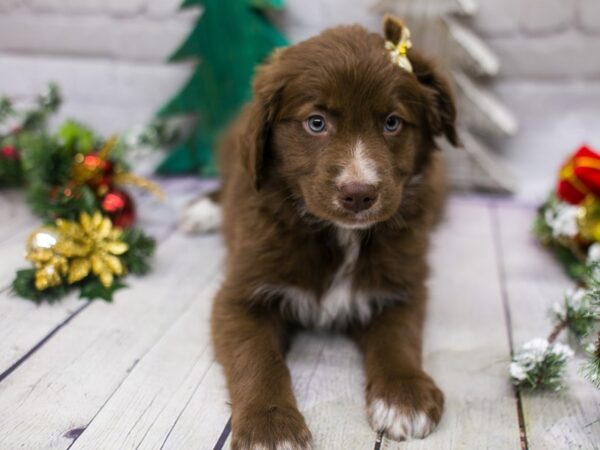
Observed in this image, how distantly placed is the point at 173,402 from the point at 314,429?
552 mm

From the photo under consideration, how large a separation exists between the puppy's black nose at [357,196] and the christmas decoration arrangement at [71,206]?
1393 mm

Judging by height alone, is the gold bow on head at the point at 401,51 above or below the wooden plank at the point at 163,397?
above

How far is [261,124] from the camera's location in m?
2.65

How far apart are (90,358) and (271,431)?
0.97 meters

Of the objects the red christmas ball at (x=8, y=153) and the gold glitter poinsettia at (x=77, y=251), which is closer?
the gold glitter poinsettia at (x=77, y=251)

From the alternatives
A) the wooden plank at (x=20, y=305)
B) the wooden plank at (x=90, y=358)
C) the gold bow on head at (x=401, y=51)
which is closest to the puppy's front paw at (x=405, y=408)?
the wooden plank at (x=90, y=358)

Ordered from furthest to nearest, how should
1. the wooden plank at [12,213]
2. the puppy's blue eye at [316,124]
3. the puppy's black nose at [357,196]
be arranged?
the wooden plank at [12,213], the puppy's blue eye at [316,124], the puppy's black nose at [357,196]

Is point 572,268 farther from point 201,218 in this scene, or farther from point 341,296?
point 201,218

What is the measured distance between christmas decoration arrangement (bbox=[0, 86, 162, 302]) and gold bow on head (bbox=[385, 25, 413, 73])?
1.64 metres

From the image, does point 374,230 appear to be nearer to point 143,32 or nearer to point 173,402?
point 173,402

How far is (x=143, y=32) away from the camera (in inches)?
186

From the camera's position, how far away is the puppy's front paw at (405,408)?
2.20m

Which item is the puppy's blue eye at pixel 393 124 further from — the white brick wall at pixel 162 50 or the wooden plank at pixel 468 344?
the white brick wall at pixel 162 50

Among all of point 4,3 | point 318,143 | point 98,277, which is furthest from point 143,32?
point 318,143
